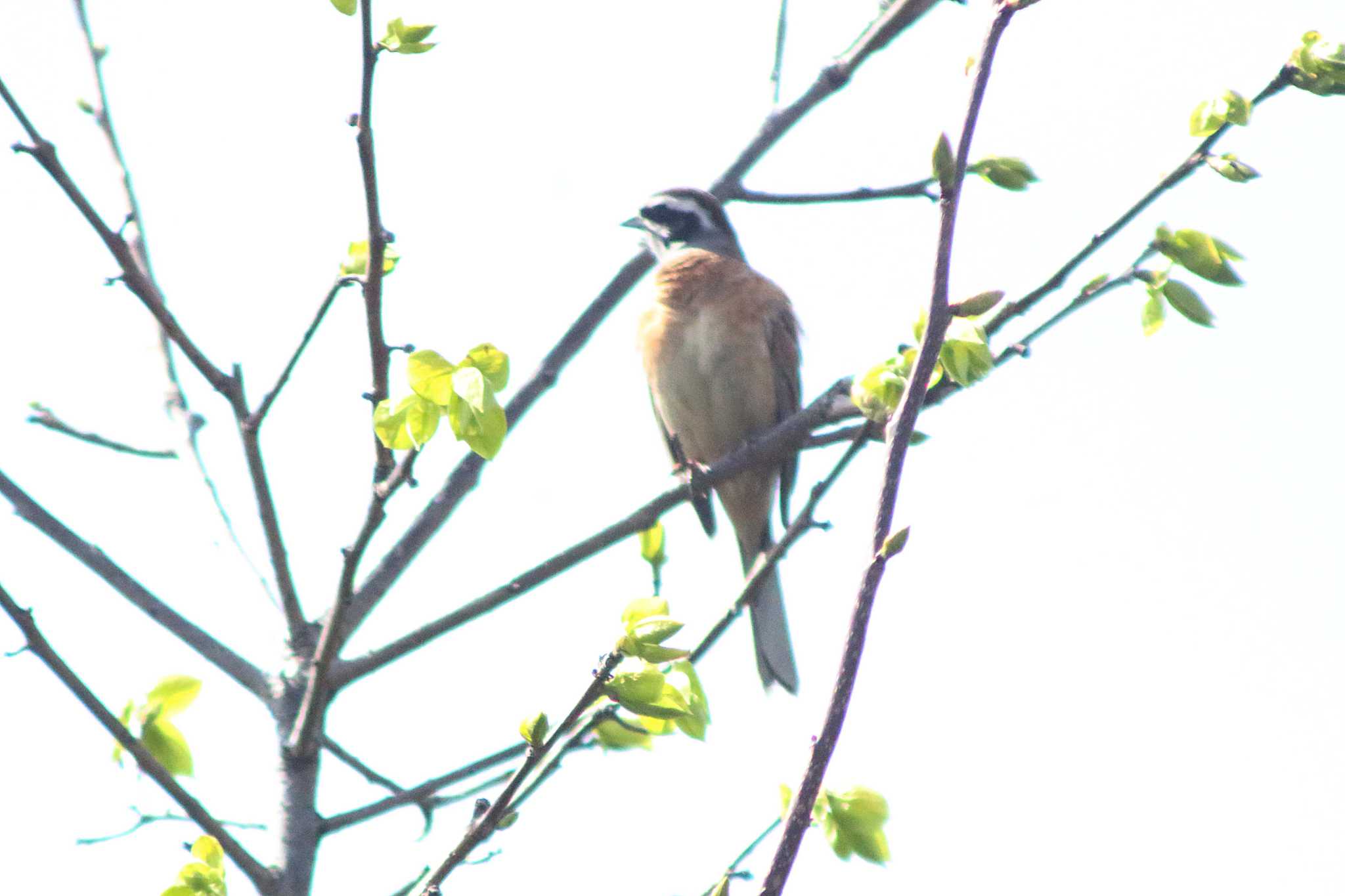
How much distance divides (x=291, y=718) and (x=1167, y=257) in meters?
2.03

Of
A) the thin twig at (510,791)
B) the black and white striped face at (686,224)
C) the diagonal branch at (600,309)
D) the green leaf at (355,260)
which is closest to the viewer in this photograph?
the thin twig at (510,791)

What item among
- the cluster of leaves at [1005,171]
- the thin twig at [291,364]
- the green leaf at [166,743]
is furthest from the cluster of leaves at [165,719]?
the cluster of leaves at [1005,171]

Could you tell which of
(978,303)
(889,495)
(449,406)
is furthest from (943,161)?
(449,406)

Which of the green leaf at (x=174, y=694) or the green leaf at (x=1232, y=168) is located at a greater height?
the green leaf at (x=1232, y=168)

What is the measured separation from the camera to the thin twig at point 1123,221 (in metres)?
2.42

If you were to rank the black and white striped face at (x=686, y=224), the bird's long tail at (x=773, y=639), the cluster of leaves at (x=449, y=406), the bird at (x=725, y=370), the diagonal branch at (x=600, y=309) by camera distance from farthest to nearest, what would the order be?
the black and white striped face at (x=686, y=224), the bird at (x=725, y=370), the bird's long tail at (x=773, y=639), the diagonal branch at (x=600, y=309), the cluster of leaves at (x=449, y=406)

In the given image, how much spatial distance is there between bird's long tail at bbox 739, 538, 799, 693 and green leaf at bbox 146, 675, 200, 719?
7.42 feet

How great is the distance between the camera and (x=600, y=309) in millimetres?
3979

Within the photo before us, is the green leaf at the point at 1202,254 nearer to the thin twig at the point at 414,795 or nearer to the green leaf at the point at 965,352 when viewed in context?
the green leaf at the point at 965,352

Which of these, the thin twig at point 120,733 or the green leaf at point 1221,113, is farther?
the green leaf at point 1221,113

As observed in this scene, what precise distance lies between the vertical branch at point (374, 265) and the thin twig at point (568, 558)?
0.66 meters

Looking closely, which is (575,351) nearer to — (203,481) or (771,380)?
(203,481)

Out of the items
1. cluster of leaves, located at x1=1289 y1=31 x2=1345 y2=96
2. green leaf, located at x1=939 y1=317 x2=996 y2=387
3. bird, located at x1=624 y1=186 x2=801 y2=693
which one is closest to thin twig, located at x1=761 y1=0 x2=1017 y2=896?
green leaf, located at x1=939 y1=317 x2=996 y2=387

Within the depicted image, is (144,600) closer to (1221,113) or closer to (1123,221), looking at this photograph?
(1123,221)
